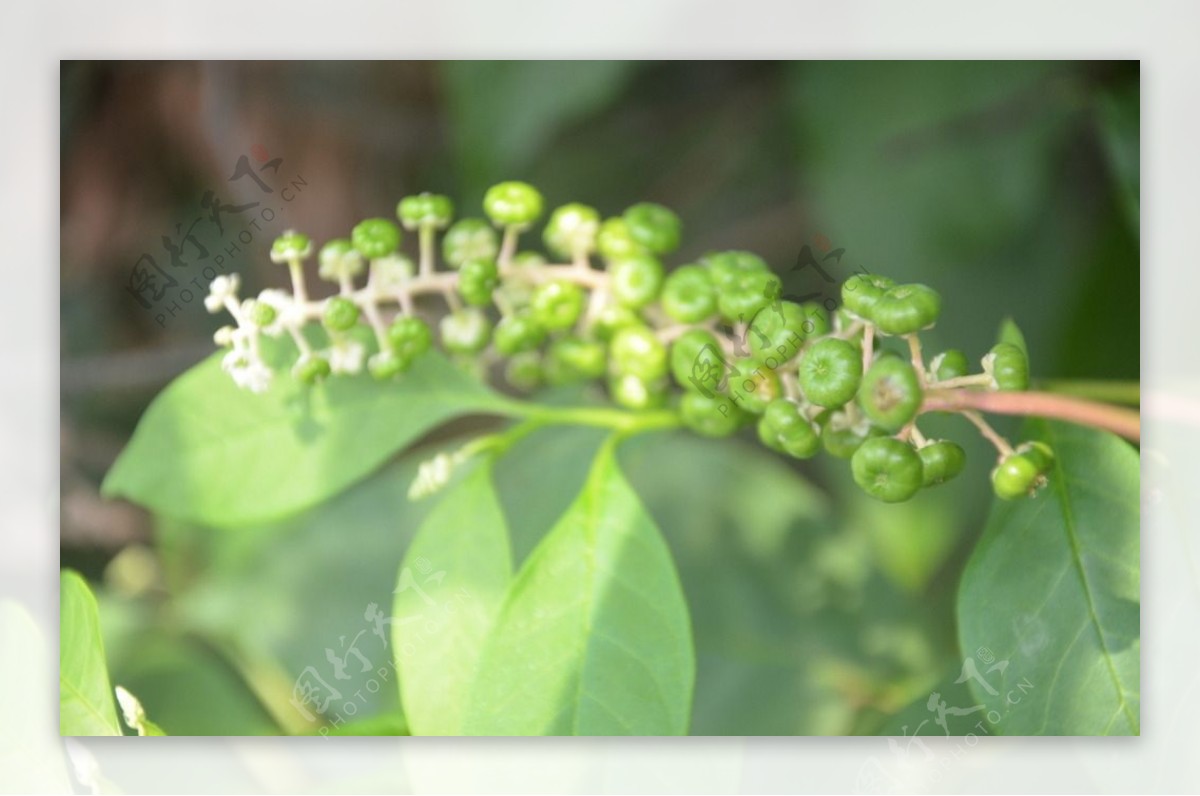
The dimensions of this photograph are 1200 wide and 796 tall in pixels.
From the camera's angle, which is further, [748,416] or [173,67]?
[173,67]

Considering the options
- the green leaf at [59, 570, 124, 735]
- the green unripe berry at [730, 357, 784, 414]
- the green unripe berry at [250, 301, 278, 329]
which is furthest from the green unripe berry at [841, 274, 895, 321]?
the green leaf at [59, 570, 124, 735]

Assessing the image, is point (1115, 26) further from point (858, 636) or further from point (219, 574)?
point (219, 574)

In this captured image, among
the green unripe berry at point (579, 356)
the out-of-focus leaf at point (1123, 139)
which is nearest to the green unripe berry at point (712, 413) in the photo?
the green unripe berry at point (579, 356)

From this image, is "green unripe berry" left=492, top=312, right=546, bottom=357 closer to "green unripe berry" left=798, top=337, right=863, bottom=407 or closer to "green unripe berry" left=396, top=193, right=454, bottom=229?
"green unripe berry" left=396, top=193, right=454, bottom=229

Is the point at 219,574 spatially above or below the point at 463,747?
above

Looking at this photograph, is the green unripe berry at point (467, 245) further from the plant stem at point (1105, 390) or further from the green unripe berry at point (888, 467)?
the plant stem at point (1105, 390)

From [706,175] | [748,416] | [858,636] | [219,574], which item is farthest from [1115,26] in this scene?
[219,574]
